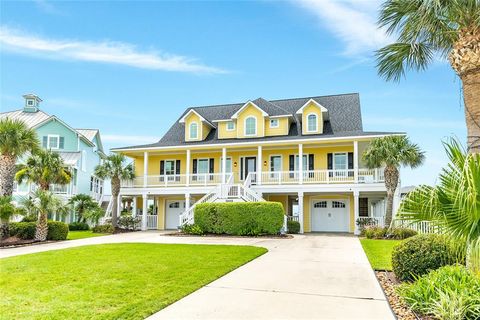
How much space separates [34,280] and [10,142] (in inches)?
464

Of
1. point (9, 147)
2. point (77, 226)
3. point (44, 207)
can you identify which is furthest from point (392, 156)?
point (77, 226)

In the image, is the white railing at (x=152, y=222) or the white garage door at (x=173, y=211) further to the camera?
the white garage door at (x=173, y=211)

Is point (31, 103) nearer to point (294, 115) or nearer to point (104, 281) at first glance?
point (294, 115)

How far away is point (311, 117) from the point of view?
2558 cm

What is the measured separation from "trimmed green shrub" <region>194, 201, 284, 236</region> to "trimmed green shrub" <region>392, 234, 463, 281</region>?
460 inches

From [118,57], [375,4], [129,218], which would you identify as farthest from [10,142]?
[375,4]

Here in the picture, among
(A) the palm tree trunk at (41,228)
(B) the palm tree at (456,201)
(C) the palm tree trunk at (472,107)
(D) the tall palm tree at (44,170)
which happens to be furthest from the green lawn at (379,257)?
(D) the tall palm tree at (44,170)

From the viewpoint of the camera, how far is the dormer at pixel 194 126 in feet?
92.5

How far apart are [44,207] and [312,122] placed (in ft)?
56.2

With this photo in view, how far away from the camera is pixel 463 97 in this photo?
814 cm

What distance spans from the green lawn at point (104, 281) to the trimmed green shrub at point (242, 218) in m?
7.13

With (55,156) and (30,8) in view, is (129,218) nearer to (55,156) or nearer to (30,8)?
(55,156)

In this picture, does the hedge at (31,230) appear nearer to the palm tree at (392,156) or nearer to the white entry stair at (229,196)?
the white entry stair at (229,196)

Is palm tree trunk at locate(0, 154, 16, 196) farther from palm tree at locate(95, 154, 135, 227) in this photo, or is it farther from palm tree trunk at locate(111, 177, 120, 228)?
palm tree trunk at locate(111, 177, 120, 228)
